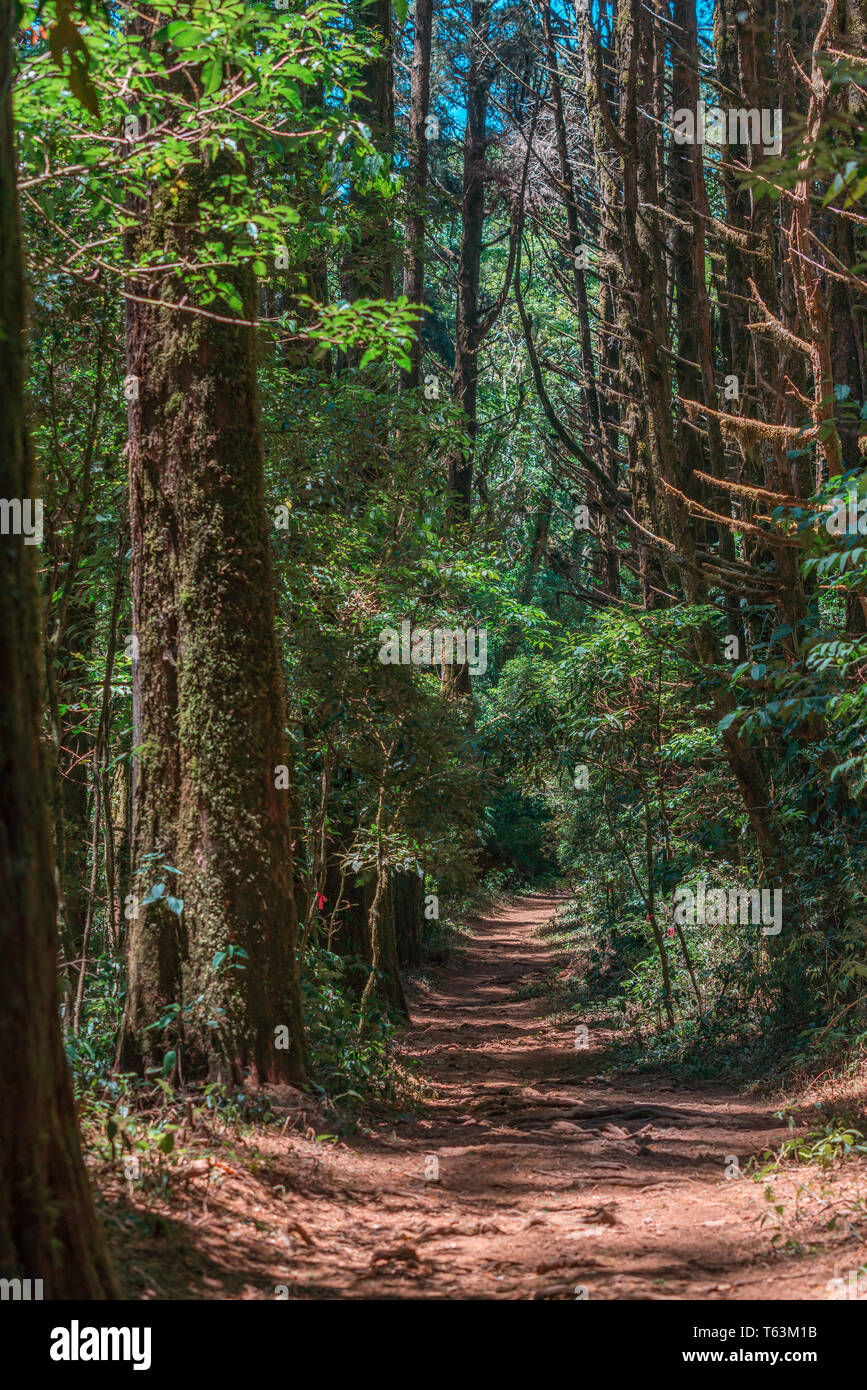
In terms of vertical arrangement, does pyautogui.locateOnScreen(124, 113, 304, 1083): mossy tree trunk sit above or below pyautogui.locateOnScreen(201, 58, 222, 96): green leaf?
below

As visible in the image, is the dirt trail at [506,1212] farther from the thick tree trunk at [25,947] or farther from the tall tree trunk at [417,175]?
the tall tree trunk at [417,175]

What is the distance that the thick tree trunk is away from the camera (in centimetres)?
277

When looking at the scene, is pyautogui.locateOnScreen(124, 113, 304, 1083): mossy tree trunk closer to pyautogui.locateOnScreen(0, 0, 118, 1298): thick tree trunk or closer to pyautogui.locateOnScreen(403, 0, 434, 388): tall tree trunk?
pyautogui.locateOnScreen(0, 0, 118, 1298): thick tree trunk

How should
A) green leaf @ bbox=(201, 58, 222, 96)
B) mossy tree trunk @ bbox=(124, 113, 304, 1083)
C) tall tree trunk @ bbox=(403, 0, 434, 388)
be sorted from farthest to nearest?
tall tree trunk @ bbox=(403, 0, 434, 388)
mossy tree trunk @ bbox=(124, 113, 304, 1083)
green leaf @ bbox=(201, 58, 222, 96)

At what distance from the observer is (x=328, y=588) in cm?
922

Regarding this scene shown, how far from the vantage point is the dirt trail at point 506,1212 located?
4332mm

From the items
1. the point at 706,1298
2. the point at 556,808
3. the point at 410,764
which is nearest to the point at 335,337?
the point at 706,1298

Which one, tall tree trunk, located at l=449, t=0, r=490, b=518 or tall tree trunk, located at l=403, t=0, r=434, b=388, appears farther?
tall tree trunk, located at l=449, t=0, r=490, b=518

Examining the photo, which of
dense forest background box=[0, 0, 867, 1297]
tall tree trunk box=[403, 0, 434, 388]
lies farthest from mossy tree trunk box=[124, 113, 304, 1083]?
tall tree trunk box=[403, 0, 434, 388]

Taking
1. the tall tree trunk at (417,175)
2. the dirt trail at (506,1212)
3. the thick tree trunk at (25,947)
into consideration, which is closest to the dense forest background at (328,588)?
the thick tree trunk at (25,947)

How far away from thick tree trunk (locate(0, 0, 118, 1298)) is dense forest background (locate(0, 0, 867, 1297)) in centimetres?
1

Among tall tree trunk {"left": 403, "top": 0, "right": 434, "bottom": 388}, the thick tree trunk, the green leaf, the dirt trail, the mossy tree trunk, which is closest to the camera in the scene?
the thick tree trunk

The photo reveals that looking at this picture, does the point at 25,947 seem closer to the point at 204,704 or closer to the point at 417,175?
the point at 204,704

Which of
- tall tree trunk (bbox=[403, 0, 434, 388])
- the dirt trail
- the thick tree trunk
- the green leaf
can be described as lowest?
the dirt trail
